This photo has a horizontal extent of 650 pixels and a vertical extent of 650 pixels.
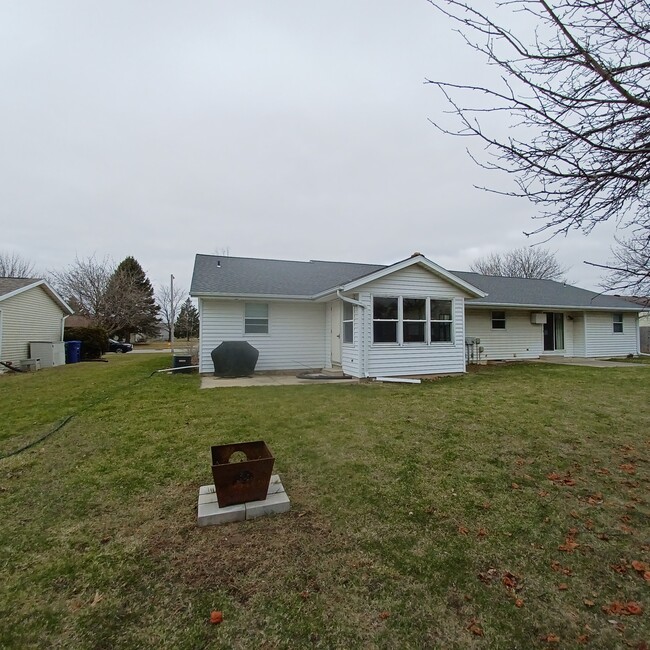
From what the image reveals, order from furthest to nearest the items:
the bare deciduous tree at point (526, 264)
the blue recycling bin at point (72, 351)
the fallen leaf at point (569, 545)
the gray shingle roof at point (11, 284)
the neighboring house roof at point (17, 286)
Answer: the bare deciduous tree at point (526, 264) → the blue recycling bin at point (72, 351) → the gray shingle roof at point (11, 284) → the neighboring house roof at point (17, 286) → the fallen leaf at point (569, 545)

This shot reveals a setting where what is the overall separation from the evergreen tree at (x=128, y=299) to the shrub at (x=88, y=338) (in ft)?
24.5

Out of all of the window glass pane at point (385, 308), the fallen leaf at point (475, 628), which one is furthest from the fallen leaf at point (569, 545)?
the window glass pane at point (385, 308)

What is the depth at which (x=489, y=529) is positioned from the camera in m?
2.76

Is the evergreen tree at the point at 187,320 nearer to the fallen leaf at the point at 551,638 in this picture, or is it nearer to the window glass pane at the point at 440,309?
the window glass pane at the point at 440,309

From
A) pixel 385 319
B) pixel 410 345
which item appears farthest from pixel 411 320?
pixel 385 319

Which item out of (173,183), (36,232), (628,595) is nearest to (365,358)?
(628,595)

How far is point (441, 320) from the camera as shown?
1086cm

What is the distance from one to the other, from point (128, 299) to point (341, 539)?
2875 cm

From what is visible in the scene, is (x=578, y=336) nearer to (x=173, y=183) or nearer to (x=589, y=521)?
(x=589, y=521)

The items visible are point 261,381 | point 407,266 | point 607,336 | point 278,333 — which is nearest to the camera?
point 261,381

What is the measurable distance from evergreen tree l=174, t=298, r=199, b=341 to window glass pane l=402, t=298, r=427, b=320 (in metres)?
35.3

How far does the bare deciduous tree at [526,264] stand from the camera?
1342 inches

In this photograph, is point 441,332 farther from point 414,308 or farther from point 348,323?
point 348,323

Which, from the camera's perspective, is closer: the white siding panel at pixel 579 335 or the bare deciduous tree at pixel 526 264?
the white siding panel at pixel 579 335
